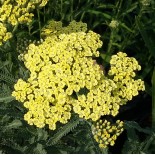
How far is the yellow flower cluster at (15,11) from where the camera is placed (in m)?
3.08

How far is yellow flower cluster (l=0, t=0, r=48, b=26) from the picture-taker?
3.08m

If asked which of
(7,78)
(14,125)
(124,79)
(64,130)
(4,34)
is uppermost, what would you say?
(4,34)

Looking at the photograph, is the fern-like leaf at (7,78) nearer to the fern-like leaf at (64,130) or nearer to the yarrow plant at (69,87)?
the yarrow plant at (69,87)

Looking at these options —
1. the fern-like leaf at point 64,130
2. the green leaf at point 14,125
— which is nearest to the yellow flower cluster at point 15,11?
the green leaf at point 14,125

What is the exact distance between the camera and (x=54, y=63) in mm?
2908

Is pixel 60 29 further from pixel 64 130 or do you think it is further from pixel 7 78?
pixel 64 130

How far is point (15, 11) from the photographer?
3117mm

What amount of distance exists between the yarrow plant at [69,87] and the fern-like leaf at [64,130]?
0.08 metres

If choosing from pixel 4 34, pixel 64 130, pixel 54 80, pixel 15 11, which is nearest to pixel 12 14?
pixel 15 11

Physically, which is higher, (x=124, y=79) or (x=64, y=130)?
(x=124, y=79)

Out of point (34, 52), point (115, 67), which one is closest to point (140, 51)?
point (115, 67)

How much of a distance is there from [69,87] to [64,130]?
314 mm

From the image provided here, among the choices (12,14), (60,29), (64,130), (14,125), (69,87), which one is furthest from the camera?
(60,29)

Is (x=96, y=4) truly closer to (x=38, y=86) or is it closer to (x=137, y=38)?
(x=137, y=38)
